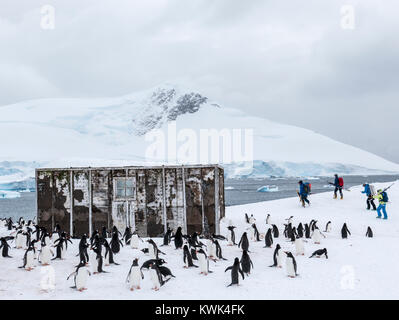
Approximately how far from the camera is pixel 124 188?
16141 millimetres

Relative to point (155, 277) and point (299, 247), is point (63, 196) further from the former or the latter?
point (299, 247)

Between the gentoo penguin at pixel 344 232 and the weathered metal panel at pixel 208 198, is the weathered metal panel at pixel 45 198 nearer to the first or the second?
the weathered metal panel at pixel 208 198

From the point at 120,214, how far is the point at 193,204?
292 cm

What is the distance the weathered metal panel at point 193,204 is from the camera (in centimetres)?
1595

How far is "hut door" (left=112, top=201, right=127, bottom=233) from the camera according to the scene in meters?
16.1

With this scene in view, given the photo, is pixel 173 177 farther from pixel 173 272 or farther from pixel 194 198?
pixel 173 272

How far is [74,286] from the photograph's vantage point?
31.0 ft

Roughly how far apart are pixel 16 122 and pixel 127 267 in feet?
540

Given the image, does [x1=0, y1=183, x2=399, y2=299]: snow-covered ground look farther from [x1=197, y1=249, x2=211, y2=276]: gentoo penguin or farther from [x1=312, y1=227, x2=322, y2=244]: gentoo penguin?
[x1=312, y1=227, x2=322, y2=244]: gentoo penguin

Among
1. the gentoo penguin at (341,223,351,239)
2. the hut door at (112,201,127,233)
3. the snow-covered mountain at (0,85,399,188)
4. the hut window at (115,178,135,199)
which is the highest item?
the snow-covered mountain at (0,85,399,188)

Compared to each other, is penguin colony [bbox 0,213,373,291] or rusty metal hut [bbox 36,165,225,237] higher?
rusty metal hut [bbox 36,165,225,237]

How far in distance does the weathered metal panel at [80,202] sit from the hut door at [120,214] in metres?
1.10

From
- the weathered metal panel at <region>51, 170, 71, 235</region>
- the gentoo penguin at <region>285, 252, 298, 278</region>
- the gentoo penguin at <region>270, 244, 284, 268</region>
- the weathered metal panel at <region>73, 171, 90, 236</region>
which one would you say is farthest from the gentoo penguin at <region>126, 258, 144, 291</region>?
the weathered metal panel at <region>51, 170, 71, 235</region>

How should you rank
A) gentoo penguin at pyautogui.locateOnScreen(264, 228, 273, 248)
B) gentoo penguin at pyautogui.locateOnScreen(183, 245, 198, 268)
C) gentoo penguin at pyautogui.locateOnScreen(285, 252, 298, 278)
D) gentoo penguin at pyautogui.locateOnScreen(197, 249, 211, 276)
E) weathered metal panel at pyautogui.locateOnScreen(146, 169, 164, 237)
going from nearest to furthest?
gentoo penguin at pyautogui.locateOnScreen(285, 252, 298, 278) < gentoo penguin at pyautogui.locateOnScreen(197, 249, 211, 276) < gentoo penguin at pyautogui.locateOnScreen(183, 245, 198, 268) < gentoo penguin at pyautogui.locateOnScreen(264, 228, 273, 248) < weathered metal panel at pyautogui.locateOnScreen(146, 169, 164, 237)
